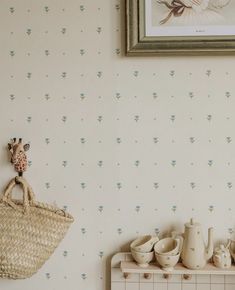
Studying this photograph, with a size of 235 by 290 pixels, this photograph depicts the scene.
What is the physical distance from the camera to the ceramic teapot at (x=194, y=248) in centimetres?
130

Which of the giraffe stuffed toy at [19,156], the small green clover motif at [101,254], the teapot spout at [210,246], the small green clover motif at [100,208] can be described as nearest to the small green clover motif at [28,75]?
the giraffe stuffed toy at [19,156]

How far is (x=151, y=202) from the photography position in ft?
4.59

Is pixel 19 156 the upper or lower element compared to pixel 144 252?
upper

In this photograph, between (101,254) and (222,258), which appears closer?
(222,258)

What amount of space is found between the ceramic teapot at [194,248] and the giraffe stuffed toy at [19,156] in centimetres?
58

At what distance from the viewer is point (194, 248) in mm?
1302

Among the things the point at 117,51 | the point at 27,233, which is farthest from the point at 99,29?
the point at 27,233

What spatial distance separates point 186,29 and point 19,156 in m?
0.70

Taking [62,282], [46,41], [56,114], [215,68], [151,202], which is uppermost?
[46,41]

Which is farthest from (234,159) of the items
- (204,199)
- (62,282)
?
(62,282)

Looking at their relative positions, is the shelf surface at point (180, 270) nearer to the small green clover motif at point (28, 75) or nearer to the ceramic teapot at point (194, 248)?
the ceramic teapot at point (194, 248)

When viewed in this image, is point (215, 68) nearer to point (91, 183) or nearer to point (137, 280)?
point (91, 183)

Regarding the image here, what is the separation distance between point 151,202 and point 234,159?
0.32 m

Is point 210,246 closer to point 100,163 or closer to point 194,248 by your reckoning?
point 194,248
